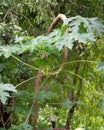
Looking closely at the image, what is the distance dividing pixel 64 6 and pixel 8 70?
1.07 metres

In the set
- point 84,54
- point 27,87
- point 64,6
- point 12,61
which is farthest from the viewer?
point 84,54

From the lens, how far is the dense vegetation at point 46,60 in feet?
4.74

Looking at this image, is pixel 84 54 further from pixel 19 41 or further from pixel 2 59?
pixel 19 41

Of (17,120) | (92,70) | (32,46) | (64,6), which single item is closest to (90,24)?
(32,46)

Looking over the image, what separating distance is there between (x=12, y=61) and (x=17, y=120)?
20.8 inches

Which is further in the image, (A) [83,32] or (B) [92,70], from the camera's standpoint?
(B) [92,70]

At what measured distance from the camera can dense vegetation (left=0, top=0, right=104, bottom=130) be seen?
4.74 feet

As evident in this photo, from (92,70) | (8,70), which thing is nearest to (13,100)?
(8,70)

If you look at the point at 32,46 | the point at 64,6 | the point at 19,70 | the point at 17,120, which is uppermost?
the point at 64,6

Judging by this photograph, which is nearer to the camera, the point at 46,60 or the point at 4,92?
the point at 4,92

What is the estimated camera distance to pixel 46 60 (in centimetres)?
154

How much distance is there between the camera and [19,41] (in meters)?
1.51

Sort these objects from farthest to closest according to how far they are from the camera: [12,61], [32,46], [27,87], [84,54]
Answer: [84,54] → [27,87] → [12,61] → [32,46]

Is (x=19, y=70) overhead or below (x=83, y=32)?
below
